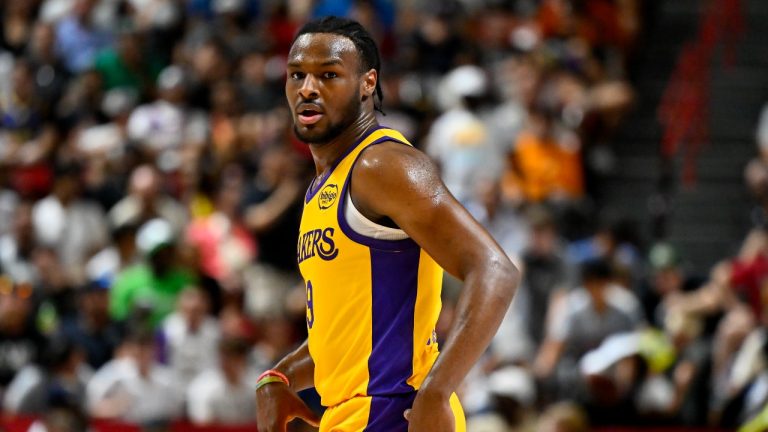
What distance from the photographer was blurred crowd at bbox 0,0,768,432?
1030 cm

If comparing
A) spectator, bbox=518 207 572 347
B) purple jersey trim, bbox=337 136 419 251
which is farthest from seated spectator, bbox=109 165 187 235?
purple jersey trim, bbox=337 136 419 251

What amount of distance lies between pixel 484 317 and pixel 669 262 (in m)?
7.98

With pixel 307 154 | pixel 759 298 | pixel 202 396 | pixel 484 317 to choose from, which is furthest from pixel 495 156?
pixel 484 317

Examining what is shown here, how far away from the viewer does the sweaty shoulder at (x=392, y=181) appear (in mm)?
4125

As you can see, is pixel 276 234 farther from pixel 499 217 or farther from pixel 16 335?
pixel 16 335

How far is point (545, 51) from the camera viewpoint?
1437 centimetres

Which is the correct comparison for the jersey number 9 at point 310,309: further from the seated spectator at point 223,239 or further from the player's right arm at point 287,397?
the seated spectator at point 223,239

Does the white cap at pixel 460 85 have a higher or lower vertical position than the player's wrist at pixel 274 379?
lower

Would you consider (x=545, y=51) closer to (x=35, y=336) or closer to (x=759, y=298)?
(x=759, y=298)

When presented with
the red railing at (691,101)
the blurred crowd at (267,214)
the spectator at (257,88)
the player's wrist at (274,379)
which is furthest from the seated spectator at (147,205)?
the player's wrist at (274,379)

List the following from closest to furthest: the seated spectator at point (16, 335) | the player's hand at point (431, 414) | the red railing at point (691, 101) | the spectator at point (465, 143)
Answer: the player's hand at point (431, 414) < the seated spectator at point (16, 335) < the spectator at point (465, 143) < the red railing at point (691, 101)

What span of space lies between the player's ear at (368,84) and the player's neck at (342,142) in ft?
0.23

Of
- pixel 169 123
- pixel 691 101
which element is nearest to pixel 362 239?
pixel 169 123

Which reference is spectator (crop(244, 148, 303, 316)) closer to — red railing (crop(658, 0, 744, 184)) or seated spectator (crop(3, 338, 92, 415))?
seated spectator (crop(3, 338, 92, 415))
